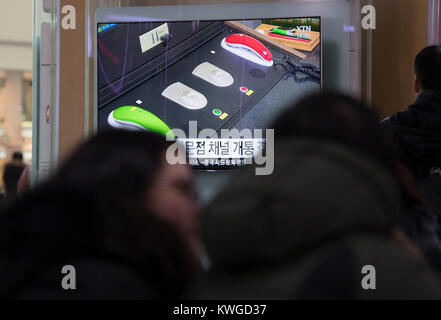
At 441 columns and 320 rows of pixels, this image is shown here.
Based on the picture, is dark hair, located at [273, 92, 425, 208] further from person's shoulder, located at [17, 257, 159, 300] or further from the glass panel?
the glass panel

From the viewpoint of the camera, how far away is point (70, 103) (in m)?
3.34

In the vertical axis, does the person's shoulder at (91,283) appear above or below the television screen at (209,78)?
below

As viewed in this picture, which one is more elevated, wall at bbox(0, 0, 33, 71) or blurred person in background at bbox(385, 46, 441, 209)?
wall at bbox(0, 0, 33, 71)

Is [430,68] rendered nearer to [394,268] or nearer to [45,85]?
[394,268]

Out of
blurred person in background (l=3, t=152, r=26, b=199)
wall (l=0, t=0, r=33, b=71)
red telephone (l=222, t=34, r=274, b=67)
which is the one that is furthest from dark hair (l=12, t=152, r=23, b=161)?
red telephone (l=222, t=34, r=274, b=67)

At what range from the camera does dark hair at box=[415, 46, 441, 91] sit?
223 cm

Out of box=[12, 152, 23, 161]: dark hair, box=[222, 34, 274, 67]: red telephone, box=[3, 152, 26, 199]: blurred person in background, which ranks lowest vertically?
box=[3, 152, 26, 199]: blurred person in background

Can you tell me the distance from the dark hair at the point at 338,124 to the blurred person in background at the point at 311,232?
0.07 ft

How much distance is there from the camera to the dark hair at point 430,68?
223cm

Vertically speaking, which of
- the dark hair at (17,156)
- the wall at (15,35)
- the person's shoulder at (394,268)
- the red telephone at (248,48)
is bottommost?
the dark hair at (17,156)

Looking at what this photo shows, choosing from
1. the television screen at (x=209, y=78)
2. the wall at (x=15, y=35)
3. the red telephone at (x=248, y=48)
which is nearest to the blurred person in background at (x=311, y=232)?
the television screen at (x=209, y=78)

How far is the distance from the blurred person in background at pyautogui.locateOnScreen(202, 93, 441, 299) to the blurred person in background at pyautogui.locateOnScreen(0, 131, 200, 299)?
106 mm

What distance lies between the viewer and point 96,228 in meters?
0.97

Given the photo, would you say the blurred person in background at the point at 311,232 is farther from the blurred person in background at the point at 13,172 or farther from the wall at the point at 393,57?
the blurred person in background at the point at 13,172
